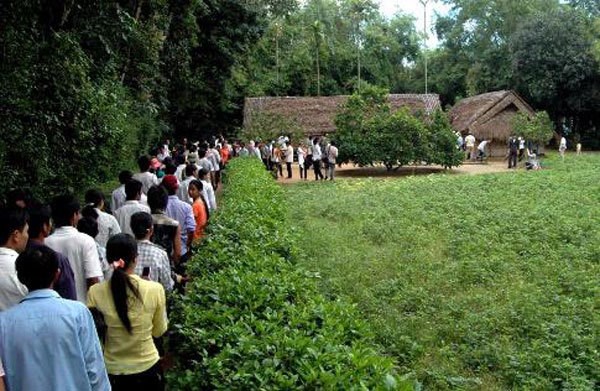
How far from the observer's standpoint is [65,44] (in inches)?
390

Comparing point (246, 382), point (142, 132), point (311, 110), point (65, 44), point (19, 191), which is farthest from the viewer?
point (311, 110)

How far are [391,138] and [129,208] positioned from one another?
2009 centimetres

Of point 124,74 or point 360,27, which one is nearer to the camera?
point 124,74

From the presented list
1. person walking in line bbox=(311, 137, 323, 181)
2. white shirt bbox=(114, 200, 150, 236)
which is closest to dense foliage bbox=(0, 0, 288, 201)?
white shirt bbox=(114, 200, 150, 236)

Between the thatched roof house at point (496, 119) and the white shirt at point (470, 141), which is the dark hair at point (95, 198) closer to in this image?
the white shirt at point (470, 141)

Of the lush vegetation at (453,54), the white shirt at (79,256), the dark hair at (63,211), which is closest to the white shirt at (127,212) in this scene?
the dark hair at (63,211)

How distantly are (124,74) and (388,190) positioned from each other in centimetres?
907

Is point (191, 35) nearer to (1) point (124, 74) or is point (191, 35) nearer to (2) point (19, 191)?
(1) point (124, 74)

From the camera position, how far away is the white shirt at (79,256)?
4.80m

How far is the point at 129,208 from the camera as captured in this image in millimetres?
6508

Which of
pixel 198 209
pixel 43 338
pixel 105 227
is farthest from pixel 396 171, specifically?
pixel 43 338

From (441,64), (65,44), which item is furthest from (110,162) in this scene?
(441,64)

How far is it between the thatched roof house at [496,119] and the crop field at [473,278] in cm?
1865

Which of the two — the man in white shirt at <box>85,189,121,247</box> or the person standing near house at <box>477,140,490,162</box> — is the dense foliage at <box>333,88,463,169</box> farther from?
the man in white shirt at <box>85,189,121,247</box>
